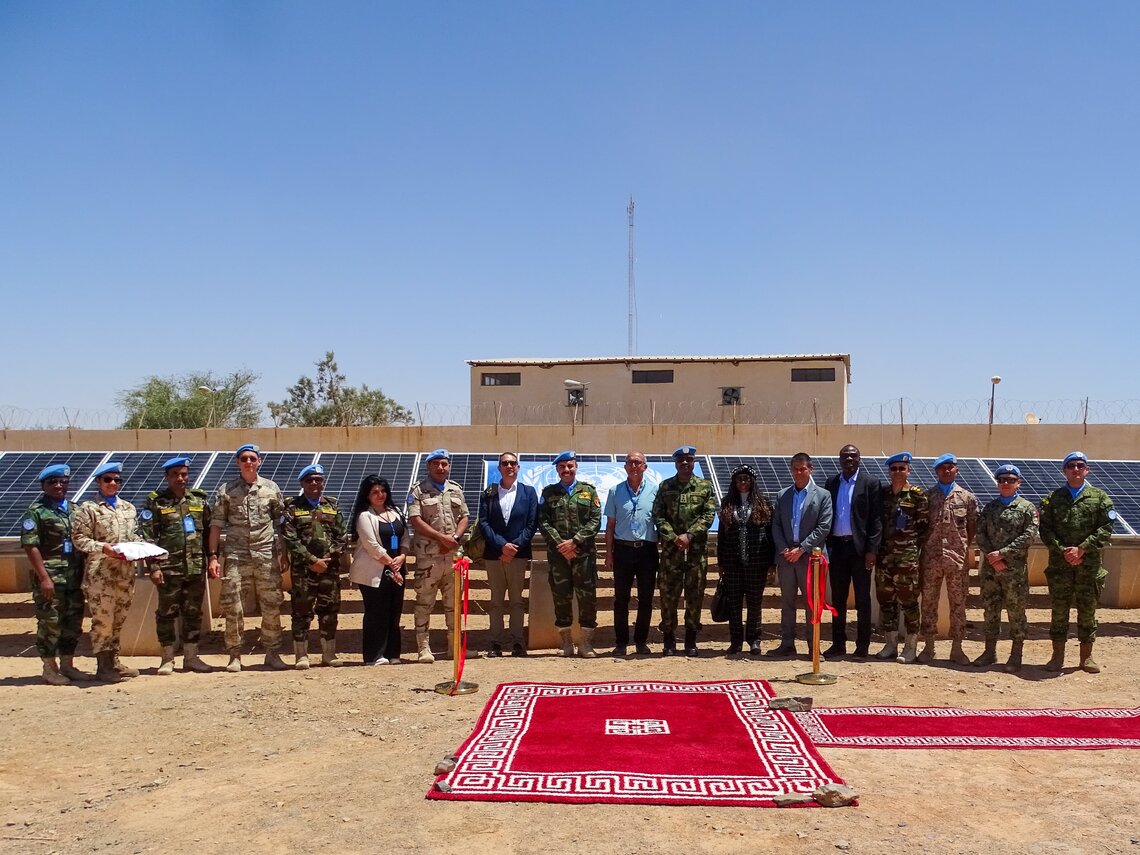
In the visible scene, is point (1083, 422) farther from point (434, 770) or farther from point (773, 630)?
point (434, 770)

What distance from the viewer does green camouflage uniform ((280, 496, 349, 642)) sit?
7559 millimetres

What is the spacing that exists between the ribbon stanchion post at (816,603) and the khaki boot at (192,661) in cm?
504

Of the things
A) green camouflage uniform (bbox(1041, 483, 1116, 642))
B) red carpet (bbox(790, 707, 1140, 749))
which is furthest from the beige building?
red carpet (bbox(790, 707, 1140, 749))

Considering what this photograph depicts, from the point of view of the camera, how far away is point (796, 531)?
7.85m

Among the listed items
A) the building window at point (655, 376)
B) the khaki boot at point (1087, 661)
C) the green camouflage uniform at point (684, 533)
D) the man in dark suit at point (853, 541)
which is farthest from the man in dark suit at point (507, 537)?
the building window at point (655, 376)

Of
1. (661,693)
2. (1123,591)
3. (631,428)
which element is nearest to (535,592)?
(661,693)

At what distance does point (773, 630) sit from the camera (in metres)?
9.55

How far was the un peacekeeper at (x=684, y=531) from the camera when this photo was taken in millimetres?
7836

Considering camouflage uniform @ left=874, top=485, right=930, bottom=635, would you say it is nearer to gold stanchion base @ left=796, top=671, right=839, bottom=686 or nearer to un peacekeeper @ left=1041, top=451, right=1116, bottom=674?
un peacekeeper @ left=1041, top=451, right=1116, bottom=674

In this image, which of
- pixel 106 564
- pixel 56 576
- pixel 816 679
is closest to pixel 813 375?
pixel 816 679

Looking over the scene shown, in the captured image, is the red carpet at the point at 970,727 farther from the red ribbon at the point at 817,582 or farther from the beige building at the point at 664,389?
the beige building at the point at 664,389

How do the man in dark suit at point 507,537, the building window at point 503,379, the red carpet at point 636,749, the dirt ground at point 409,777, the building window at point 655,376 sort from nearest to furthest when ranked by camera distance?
the dirt ground at point 409,777 → the red carpet at point 636,749 → the man in dark suit at point 507,537 → the building window at point 655,376 → the building window at point 503,379

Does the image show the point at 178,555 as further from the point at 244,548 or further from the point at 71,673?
the point at 71,673

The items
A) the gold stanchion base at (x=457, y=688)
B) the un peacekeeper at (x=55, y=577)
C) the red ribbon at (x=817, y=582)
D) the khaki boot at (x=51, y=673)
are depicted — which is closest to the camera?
the gold stanchion base at (x=457, y=688)
